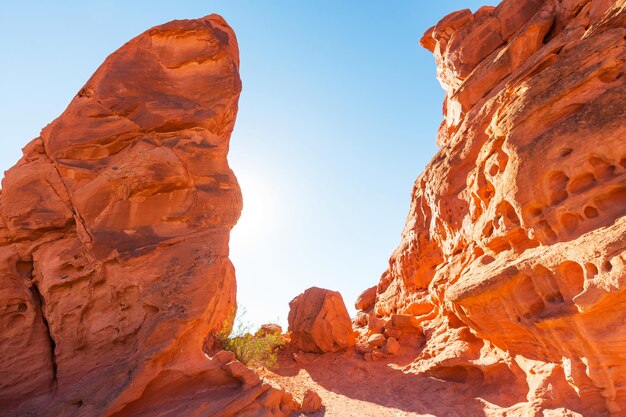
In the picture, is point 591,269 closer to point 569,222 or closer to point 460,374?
point 569,222

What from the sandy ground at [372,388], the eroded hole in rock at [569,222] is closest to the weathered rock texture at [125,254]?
the sandy ground at [372,388]

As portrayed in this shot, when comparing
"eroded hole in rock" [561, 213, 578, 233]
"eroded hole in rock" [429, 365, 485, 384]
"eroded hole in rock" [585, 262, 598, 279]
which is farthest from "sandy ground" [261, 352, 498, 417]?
"eroded hole in rock" [561, 213, 578, 233]

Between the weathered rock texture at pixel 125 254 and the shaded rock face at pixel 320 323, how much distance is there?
8088mm

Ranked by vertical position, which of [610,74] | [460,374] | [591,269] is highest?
[610,74]

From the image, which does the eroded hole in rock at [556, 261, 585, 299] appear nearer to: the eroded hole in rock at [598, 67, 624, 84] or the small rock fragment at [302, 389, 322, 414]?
the eroded hole in rock at [598, 67, 624, 84]

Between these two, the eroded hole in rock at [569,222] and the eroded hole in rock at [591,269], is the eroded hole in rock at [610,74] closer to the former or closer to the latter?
the eroded hole in rock at [569,222]

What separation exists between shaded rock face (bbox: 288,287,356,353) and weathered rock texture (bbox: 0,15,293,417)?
8.09m

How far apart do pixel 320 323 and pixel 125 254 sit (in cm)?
1117

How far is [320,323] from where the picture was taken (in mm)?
19062

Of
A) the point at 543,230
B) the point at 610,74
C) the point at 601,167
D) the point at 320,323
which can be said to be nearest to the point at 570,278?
the point at 543,230

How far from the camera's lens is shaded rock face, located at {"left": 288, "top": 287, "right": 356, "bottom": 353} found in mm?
18625

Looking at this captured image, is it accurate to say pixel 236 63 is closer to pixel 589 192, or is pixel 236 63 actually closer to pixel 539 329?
pixel 589 192

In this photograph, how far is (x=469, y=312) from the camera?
12.5 metres

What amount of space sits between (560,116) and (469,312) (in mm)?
7096
